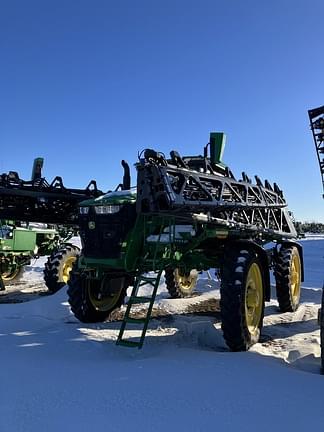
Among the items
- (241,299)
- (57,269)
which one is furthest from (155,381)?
(57,269)

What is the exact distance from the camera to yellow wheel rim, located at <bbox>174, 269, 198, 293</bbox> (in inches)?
416

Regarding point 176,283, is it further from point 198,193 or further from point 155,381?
point 155,381

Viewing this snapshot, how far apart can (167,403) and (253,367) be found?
1.27 metres

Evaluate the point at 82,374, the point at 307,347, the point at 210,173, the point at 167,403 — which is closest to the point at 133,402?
the point at 167,403

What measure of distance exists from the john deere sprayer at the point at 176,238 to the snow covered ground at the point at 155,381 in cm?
50

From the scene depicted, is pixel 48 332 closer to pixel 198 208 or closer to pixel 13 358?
pixel 13 358

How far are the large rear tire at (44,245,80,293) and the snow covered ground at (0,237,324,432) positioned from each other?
4.66 meters

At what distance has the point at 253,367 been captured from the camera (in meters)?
4.36

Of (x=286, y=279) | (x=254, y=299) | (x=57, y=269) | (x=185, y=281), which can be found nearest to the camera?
(x=254, y=299)

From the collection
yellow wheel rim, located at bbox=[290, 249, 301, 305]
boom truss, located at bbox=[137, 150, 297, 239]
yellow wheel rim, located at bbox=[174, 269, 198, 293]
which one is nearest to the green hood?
boom truss, located at bbox=[137, 150, 297, 239]

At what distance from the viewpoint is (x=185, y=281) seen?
36.4ft

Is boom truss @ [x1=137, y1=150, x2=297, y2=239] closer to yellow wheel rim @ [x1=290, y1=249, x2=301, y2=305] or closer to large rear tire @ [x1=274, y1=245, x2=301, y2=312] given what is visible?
large rear tire @ [x1=274, y1=245, x2=301, y2=312]

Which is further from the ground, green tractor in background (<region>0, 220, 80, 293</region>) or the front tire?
green tractor in background (<region>0, 220, 80, 293</region>)

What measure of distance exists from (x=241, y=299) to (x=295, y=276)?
421cm
